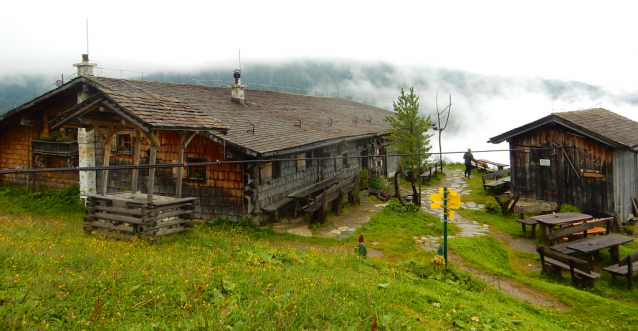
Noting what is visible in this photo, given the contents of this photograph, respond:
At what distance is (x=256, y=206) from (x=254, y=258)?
450cm

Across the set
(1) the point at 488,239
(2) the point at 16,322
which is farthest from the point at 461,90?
(2) the point at 16,322

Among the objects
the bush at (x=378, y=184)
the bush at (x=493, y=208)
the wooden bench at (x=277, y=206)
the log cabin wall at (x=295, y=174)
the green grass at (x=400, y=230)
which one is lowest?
the green grass at (x=400, y=230)

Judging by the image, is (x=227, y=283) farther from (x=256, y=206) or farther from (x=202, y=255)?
(x=256, y=206)

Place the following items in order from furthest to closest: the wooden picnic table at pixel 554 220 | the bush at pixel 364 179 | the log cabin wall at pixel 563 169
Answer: the bush at pixel 364 179
the log cabin wall at pixel 563 169
the wooden picnic table at pixel 554 220

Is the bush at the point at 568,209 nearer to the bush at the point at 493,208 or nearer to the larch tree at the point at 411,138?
the bush at the point at 493,208

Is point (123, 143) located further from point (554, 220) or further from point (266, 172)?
point (554, 220)

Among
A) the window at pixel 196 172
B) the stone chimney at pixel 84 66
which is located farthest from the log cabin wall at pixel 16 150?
the window at pixel 196 172

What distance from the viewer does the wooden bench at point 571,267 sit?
8.39m

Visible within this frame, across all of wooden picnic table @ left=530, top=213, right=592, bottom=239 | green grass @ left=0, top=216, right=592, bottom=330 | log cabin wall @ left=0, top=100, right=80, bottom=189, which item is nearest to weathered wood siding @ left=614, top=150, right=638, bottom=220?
wooden picnic table @ left=530, top=213, right=592, bottom=239

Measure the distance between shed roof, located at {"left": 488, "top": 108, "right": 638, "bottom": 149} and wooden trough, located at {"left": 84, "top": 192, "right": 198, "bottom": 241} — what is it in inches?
531

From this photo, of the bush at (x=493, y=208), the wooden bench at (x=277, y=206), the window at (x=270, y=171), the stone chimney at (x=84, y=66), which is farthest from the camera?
the bush at (x=493, y=208)

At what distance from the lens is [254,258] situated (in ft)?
24.4

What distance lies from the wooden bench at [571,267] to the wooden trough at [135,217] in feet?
29.2

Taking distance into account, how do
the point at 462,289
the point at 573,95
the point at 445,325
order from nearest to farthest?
the point at 445,325 → the point at 462,289 → the point at 573,95
